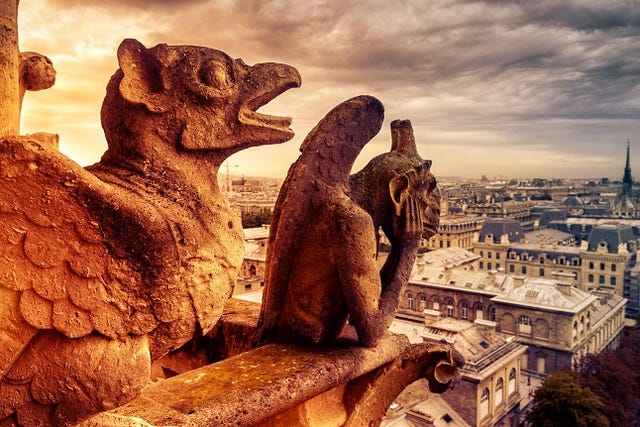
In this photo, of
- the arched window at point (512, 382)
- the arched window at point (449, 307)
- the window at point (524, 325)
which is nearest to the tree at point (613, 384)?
the arched window at point (512, 382)

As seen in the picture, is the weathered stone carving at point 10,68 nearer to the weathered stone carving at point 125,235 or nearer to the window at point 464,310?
the weathered stone carving at point 125,235

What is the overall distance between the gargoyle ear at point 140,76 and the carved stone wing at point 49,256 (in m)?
0.46

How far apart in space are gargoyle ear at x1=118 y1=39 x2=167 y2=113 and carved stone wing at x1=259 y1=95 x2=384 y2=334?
107 centimetres

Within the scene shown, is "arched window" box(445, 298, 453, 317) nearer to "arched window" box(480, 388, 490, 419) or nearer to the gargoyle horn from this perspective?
"arched window" box(480, 388, 490, 419)

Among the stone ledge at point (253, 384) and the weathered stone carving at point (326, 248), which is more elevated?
the weathered stone carving at point (326, 248)

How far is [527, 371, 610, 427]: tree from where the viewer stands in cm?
2203

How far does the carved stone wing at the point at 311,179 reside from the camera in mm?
3285

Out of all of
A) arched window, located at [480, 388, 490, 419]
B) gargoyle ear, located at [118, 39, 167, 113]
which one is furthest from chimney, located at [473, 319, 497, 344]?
gargoyle ear, located at [118, 39, 167, 113]

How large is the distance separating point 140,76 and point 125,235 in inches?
28.6

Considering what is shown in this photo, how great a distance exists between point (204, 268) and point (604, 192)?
162537mm

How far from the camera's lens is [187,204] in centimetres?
245

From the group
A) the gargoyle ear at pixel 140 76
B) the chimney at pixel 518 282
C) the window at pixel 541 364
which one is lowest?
the window at pixel 541 364

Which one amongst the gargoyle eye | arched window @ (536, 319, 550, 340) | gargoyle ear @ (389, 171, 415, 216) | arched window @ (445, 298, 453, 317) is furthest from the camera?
arched window @ (445, 298, 453, 317)

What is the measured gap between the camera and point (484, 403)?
26.0 m
